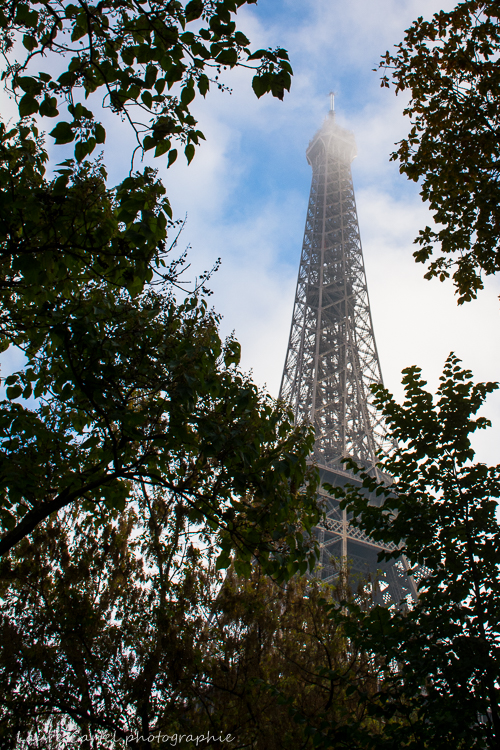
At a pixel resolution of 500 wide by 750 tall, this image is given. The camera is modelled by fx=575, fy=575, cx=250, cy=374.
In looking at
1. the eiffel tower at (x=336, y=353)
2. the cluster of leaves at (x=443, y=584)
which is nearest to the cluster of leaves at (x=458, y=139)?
the cluster of leaves at (x=443, y=584)

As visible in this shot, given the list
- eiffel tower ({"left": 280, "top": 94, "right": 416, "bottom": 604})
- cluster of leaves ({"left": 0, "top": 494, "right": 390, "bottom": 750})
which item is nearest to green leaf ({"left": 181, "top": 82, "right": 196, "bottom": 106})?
cluster of leaves ({"left": 0, "top": 494, "right": 390, "bottom": 750})

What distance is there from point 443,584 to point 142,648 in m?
3.81

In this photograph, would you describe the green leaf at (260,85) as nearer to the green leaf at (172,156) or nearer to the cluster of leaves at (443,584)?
the green leaf at (172,156)

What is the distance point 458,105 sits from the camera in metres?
6.77

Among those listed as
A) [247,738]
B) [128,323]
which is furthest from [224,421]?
[247,738]

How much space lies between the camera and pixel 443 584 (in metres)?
7.13

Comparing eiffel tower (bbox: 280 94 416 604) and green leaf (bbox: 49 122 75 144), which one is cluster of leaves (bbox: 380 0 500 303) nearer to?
green leaf (bbox: 49 122 75 144)

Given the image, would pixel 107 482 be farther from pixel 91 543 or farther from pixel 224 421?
pixel 91 543

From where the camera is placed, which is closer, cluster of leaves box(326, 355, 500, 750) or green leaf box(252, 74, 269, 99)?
green leaf box(252, 74, 269, 99)

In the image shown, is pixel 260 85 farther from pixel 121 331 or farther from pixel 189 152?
pixel 121 331

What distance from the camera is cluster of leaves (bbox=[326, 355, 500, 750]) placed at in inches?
215

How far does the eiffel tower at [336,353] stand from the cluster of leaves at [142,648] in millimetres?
25559

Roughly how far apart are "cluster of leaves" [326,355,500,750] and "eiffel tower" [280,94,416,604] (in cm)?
2640

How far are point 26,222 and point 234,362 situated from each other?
242 centimetres
